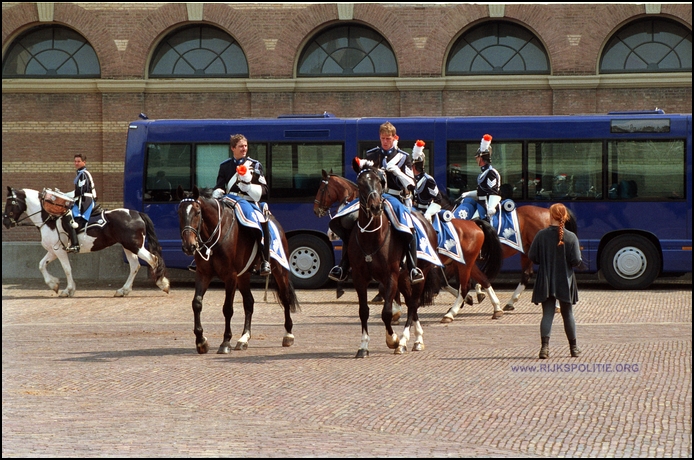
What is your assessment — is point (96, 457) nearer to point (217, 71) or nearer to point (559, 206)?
point (559, 206)

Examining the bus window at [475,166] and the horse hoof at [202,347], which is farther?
the bus window at [475,166]

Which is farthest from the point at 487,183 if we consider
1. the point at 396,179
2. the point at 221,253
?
the point at 221,253

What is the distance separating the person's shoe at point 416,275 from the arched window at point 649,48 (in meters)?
14.8

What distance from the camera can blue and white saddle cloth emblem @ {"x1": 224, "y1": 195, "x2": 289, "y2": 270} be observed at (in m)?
11.9

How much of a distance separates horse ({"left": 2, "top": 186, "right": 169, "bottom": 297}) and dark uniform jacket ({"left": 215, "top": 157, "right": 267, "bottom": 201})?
6.79 metres

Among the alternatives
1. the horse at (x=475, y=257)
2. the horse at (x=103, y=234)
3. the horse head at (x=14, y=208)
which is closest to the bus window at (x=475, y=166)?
the horse at (x=475, y=257)

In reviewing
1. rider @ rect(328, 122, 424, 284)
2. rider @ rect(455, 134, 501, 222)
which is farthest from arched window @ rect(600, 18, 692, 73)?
rider @ rect(328, 122, 424, 284)

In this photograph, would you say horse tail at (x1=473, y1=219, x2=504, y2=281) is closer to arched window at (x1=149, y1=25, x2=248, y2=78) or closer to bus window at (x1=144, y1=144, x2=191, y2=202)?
bus window at (x1=144, y1=144, x2=191, y2=202)

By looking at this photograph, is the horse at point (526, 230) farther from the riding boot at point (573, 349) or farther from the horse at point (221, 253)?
the riding boot at point (573, 349)

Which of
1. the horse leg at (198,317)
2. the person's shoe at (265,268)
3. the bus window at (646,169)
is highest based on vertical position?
the bus window at (646,169)

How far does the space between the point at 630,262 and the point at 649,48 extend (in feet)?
23.2

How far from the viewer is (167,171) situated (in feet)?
68.5

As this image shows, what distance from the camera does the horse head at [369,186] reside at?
1083 cm

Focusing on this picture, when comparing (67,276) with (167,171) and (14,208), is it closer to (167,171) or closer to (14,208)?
(14,208)
